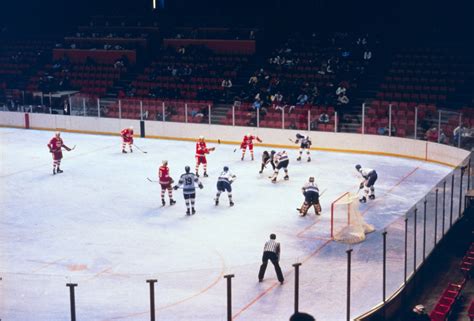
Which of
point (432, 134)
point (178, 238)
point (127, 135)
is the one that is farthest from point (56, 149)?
point (432, 134)

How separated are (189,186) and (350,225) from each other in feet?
11.9

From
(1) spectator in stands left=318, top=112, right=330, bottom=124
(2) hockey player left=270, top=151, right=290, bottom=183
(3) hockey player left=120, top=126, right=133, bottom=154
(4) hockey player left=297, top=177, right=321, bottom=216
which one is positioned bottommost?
(4) hockey player left=297, top=177, right=321, bottom=216

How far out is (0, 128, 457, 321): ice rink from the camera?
11.7m

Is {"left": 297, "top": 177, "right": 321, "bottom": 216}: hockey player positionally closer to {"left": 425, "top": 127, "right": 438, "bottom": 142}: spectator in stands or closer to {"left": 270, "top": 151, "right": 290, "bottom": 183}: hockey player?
{"left": 270, "top": 151, "right": 290, "bottom": 183}: hockey player

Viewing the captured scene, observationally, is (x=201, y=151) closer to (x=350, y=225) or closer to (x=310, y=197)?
(x=310, y=197)

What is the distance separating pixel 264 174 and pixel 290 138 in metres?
4.57

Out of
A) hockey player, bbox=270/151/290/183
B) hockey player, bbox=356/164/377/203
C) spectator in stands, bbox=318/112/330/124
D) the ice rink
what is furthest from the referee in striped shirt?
spectator in stands, bbox=318/112/330/124

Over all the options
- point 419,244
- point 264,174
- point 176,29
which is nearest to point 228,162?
point 264,174

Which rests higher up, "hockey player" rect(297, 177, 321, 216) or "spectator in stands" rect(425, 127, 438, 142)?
"spectator in stands" rect(425, 127, 438, 142)

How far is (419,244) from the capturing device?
466 inches

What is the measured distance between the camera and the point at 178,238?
1536cm

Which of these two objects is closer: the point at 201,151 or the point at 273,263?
the point at 273,263

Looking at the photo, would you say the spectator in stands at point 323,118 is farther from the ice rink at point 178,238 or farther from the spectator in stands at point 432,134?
the spectator in stands at point 432,134

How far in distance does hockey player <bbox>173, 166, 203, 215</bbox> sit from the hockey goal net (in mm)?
3016
